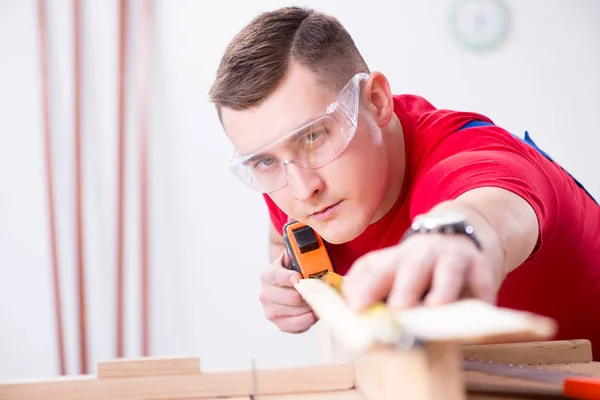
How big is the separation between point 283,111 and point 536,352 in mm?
608

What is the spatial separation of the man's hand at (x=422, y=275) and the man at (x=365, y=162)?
1.13ft

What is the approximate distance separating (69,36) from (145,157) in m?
0.68

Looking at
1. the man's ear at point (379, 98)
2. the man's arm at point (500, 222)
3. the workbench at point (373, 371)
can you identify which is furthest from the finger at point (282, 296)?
the man's arm at point (500, 222)

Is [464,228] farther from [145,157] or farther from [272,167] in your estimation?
[145,157]

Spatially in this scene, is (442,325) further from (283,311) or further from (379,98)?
(283,311)

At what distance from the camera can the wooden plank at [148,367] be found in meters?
0.97

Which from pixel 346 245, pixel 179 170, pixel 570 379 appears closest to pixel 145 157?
pixel 179 170

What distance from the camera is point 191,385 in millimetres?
993

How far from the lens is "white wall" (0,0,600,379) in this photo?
3238 millimetres

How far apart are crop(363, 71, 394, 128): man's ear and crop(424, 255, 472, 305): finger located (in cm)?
84

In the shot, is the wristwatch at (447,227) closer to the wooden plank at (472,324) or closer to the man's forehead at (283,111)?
the wooden plank at (472,324)

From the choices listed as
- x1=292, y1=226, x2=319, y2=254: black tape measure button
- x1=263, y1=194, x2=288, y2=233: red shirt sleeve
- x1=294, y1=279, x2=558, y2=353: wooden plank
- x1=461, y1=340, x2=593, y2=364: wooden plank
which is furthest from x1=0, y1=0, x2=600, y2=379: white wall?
x1=294, y1=279, x2=558, y2=353: wooden plank

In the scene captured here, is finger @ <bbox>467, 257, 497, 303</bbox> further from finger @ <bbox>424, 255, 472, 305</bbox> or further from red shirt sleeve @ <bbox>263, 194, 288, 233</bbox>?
→ red shirt sleeve @ <bbox>263, 194, 288, 233</bbox>

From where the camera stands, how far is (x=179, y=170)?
3.30 metres
